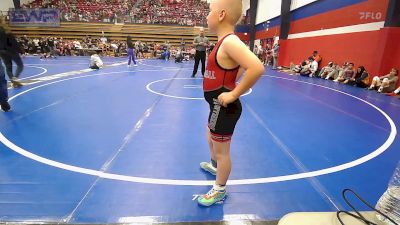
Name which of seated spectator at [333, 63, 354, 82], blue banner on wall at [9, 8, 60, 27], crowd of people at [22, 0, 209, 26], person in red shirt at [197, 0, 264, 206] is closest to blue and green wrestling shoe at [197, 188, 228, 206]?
person in red shirt at [197, 0, 264, 206]

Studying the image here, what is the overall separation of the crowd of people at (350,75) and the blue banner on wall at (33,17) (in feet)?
74.7

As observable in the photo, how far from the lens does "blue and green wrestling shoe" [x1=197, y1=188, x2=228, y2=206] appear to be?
7.55 ft

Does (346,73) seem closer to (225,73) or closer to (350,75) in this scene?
(350,75)

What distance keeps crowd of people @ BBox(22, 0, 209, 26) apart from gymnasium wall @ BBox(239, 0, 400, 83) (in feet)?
48.3

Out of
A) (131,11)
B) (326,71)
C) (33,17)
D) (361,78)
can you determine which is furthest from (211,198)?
(131,11)

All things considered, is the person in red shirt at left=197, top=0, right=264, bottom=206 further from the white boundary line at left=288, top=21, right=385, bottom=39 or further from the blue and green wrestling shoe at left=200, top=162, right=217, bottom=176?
the white boundary line at left=288, top=21, right=385, bottom=39

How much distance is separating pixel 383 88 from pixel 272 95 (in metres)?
4.07

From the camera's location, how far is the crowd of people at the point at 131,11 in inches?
1083

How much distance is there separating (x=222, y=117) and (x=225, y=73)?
34 centimetres

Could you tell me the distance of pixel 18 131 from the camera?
13.0 feet

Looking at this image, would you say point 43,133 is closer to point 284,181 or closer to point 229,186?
point 229,186

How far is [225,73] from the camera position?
2033 millimetres

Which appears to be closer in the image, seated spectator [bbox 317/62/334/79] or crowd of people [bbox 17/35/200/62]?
seated spectator [bbox 317/62/334/79]

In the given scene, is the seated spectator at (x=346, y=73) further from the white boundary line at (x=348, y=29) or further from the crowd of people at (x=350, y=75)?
the white boundary line at (x=348, y=29)
